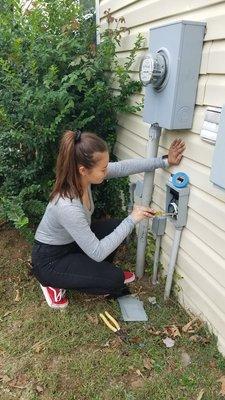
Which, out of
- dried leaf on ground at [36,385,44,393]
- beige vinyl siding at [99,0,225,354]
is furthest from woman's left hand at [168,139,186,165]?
dried leaf on ground at [36,385,44,393]

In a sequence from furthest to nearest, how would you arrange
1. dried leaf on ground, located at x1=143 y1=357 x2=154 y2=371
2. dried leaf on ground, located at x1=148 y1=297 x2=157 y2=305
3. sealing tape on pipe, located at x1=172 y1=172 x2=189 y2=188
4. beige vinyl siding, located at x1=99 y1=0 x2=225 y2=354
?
dried leaf on ground, located at x1=148 y1=297 x2=157 y2=305 → sealing tape on pipe, located at x1=172 y1=172 x2=189 y2=188 → dried leaf on ground, located at x1=143 y1=357 x2=154 y2=371 → beige vinyl siding, located at x1=99 y1=0 x2=225 y2=354

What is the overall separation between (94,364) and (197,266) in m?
0.96

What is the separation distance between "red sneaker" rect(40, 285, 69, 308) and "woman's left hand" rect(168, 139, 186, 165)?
1.31 m

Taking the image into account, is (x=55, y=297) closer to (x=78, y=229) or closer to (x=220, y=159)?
(x=78, y=229)

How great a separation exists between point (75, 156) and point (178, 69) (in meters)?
0.82

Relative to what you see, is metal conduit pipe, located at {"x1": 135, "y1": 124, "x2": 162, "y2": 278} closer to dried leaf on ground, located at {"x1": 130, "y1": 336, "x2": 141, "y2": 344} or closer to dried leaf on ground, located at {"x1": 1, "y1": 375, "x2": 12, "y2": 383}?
dried leaf on ground, located at {"x1": 130, "y1": 336, "x2": 141, "y2": 344}

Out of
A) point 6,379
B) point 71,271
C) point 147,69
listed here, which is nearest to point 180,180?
point 147,69

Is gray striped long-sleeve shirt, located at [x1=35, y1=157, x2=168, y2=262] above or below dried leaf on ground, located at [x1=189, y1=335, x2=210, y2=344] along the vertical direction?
above

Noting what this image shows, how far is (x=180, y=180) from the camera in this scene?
8.33ft

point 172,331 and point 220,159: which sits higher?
point 220,159

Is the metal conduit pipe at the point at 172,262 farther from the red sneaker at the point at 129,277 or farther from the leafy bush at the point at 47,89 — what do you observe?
the leafy bush at the point at 47,89

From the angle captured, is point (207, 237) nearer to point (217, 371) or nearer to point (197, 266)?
point (197, 266)

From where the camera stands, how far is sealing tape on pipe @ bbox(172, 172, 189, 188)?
2504 millimetres

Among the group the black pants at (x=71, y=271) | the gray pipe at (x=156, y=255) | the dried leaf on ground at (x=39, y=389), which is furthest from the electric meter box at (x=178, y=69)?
the dried leaf on ground at (x=39, y=389)
